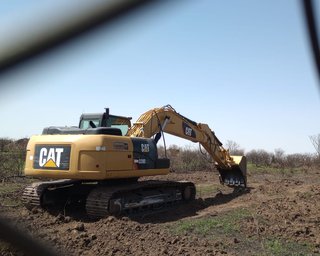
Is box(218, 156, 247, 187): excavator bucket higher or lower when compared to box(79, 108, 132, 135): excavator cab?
lower

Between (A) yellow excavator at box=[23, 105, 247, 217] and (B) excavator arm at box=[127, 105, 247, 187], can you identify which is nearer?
(A) yellow excavator at box=[23, 105, 247, 217]

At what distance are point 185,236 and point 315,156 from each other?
26.2 meters

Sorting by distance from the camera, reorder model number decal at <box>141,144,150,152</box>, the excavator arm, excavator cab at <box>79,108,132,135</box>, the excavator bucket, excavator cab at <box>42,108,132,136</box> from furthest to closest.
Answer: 1. the excavator bucket
2. the excavator arm
3. excavator cab at <box>79,108,132,135</box>
4. model number decal at <box>141,144,150,152</box>
5. excavator cab at <box>42,108,132,136</box>

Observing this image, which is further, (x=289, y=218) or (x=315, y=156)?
(x=315, y=156)

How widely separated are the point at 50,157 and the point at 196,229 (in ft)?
11.4

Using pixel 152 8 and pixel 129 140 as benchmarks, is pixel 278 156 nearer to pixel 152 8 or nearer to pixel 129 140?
pixel 129 140

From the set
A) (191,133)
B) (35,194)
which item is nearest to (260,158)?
(191,133)

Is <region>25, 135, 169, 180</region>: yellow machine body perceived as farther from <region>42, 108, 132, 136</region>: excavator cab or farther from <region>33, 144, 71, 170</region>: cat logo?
<region>42, 108, 132, 136</region>: excavator cab

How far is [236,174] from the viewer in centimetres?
1569

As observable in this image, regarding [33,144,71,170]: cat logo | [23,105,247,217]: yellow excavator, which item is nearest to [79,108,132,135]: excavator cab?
[23,105,247,217]: yellow excavator

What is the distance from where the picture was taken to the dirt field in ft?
23.2

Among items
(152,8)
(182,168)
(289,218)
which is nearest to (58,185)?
(289,218)

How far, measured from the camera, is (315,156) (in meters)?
32.2

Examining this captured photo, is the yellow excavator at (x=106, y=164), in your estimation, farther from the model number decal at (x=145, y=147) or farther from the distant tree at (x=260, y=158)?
the distant tree at (x=260, y=158)
